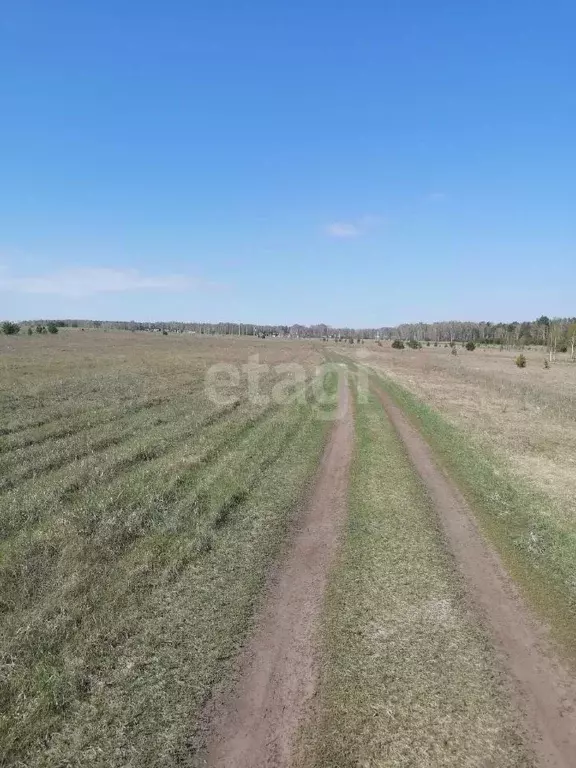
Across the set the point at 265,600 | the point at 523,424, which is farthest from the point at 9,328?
the point at 265,600

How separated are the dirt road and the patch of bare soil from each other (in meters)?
2.43

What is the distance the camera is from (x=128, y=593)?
7582 millimetres

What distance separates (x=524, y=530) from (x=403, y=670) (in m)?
6.09

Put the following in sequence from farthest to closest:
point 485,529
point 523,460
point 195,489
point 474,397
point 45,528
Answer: point 474,397 < point 523,460 < point 195,489 < point 485,529 < point 45,528

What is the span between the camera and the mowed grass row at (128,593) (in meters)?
5.00

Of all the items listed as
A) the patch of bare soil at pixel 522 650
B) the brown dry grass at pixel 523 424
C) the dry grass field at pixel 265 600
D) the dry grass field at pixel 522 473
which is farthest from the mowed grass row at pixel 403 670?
the brown dry grass at pixel 523 424

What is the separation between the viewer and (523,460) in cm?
1723

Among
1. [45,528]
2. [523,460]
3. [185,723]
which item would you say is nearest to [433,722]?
[185,723]

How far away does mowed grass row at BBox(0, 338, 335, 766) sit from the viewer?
→ 5000 millimetres

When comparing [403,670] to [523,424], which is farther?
[523,424]

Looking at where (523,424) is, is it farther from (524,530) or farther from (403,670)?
(403,670)

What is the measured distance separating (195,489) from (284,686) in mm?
7608

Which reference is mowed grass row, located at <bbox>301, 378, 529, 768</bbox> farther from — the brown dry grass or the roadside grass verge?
the brown dry grass

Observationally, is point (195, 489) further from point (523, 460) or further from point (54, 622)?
point (523, 460)
